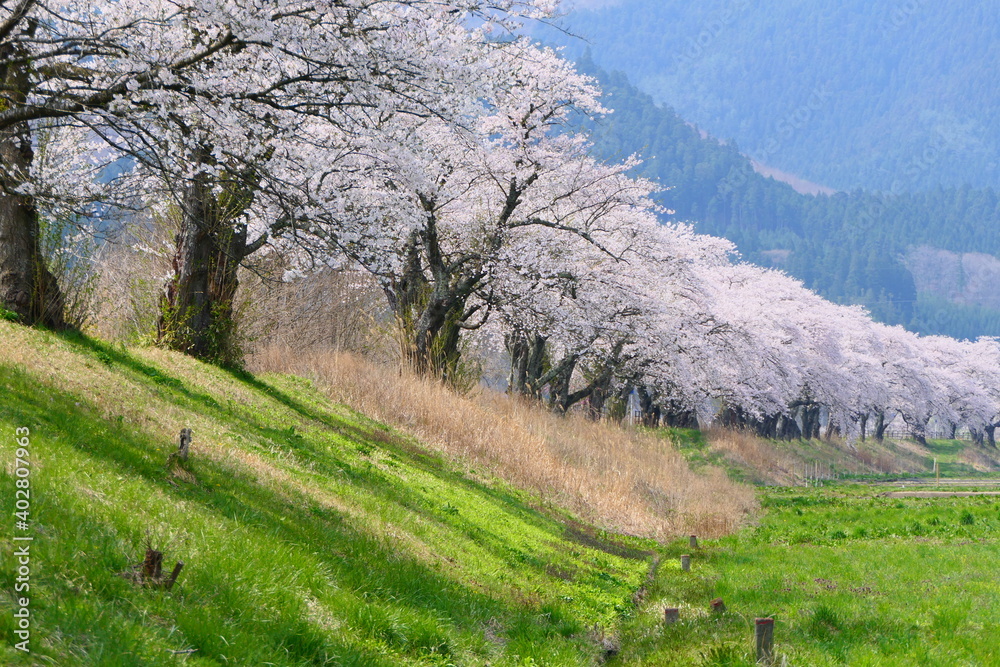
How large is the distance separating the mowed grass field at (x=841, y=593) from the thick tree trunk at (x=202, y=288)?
34.0ft

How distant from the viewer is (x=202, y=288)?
1802cm

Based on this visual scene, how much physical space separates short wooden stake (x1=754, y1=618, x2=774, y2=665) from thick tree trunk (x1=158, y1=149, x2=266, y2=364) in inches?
529

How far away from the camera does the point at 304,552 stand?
7.49 meters

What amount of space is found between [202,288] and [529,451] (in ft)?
26.6

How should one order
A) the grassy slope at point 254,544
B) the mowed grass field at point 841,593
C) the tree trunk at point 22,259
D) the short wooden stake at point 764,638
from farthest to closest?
1. the tree trunk at point 22,259
2. the mowed grass field at point 841,593
3. the short wooden stake at point 764,638
4. the grassy slope at point 254,544

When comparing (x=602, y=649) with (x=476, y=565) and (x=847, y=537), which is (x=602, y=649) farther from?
(x=847, y=537)

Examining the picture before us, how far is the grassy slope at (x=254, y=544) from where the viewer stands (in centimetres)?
514

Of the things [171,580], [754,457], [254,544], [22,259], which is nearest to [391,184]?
[22,259]

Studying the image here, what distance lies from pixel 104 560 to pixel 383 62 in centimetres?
763

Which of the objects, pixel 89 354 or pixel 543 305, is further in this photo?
pixel 543 305

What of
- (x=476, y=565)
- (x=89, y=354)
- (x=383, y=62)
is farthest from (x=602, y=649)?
(x=89, y=354)

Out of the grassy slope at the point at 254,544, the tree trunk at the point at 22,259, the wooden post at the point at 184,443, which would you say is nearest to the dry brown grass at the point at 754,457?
the grassy slope at the point at 254,544

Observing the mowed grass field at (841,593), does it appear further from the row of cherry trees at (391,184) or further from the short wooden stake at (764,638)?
the row of cherry trees at (391,184)

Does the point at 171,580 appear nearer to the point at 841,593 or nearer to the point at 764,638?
the point at 764,638
